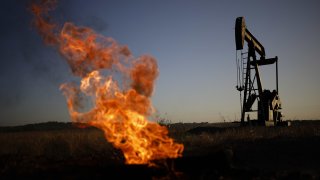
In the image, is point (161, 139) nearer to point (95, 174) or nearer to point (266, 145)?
point (95, 174)

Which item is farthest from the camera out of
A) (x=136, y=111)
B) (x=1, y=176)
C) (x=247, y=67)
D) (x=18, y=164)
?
(x=247, y=67)

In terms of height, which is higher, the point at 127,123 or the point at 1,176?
the point at 127,123

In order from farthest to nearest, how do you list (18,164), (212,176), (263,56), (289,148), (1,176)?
(263,56)
(289,148)
(18,164)
(1,176)
(212,176)

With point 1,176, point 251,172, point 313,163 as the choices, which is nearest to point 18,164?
point 1,176

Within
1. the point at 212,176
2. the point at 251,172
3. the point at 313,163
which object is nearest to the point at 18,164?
the point at 212,176

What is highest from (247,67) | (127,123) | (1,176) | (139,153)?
(247,67)

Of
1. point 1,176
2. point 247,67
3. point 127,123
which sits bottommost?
point 1,176

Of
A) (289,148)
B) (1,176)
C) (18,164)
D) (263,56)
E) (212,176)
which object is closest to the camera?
(212,176)

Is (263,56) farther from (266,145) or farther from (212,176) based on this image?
(212,176)

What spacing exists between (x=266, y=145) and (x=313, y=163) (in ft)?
15.2

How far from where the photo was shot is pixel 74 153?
16.8m

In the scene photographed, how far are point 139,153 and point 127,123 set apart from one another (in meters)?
1.14

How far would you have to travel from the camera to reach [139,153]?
12047 millimetres

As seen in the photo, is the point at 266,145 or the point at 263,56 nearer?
the point at 266,145
